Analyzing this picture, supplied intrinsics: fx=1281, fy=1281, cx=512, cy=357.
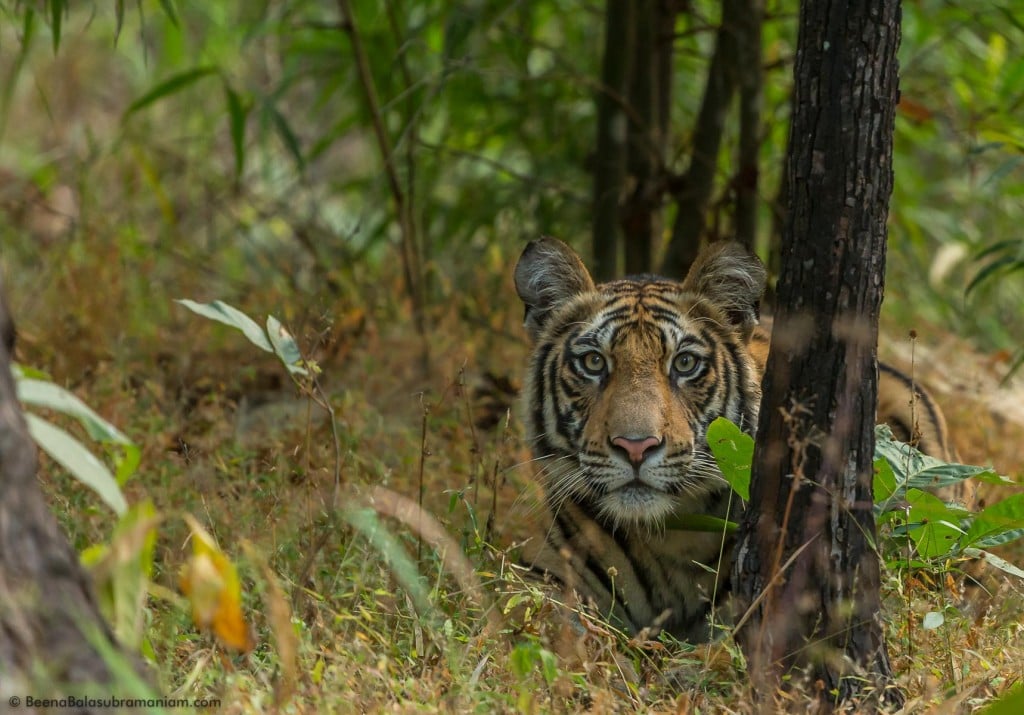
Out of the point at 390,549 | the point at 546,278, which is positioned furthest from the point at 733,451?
the point at 546,278

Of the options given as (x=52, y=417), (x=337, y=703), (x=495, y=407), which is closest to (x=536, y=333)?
(x=495, y=407)

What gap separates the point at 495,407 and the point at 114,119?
7197mm

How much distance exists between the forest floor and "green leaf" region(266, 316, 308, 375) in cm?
16

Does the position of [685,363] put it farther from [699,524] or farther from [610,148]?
[610,148]

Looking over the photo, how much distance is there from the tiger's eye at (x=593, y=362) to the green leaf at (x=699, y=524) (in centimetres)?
Answer: 47

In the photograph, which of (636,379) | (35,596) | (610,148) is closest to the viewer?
(35,596)

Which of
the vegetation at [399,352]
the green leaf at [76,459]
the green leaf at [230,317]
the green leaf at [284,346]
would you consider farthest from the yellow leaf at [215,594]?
the green leaf at [284,346]

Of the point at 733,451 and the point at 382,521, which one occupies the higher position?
the point at 733,451

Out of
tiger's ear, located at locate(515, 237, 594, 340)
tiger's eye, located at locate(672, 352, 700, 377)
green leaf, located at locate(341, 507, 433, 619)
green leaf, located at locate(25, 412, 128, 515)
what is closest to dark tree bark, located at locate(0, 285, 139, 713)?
green leaf, located at locate(25, 412, 128, 515)

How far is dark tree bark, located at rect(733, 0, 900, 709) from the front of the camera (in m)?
2.51

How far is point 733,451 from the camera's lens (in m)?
2.89

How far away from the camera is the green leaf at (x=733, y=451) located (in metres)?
2.87

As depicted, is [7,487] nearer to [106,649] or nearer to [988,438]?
[106,649]

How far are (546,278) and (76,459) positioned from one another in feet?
6.38
